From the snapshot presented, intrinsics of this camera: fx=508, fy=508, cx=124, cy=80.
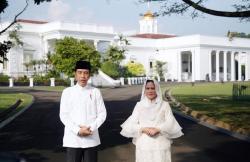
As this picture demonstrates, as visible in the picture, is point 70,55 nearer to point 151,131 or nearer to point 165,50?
point 165,50

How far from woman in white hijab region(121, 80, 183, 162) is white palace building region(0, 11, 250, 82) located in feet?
181

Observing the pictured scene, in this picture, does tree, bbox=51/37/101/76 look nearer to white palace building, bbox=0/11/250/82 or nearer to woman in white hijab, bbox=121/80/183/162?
white palace building, bbox=0/11/250/82

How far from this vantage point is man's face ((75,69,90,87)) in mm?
5625

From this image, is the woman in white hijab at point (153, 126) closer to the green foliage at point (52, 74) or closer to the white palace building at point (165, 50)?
the green foliage at point (52, 74)

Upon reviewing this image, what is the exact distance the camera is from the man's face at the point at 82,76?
221 inches

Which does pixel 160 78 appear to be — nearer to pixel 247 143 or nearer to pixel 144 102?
pixel 247 143

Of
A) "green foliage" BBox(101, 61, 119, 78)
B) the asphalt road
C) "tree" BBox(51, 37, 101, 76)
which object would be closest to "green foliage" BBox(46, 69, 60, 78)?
"tree" BBox(51, 37, 101, 76)

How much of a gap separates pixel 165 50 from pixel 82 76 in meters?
77.2

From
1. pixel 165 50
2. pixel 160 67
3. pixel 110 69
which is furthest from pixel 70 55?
pixel 165 50

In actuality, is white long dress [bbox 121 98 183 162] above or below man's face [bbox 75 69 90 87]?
below

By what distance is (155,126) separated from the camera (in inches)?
225

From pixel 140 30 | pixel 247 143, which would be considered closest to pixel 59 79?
pixel 247 143

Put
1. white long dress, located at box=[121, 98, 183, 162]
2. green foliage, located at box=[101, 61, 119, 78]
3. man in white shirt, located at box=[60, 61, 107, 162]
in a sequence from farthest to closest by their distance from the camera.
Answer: green foliage, located at box=[101, 61, 119, 78], white long dress, located at box=[121, 98, 183, 162], man in white shirt, located at box=[60, 61, 107, 162]

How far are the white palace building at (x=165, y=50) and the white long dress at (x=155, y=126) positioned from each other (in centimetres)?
5512
